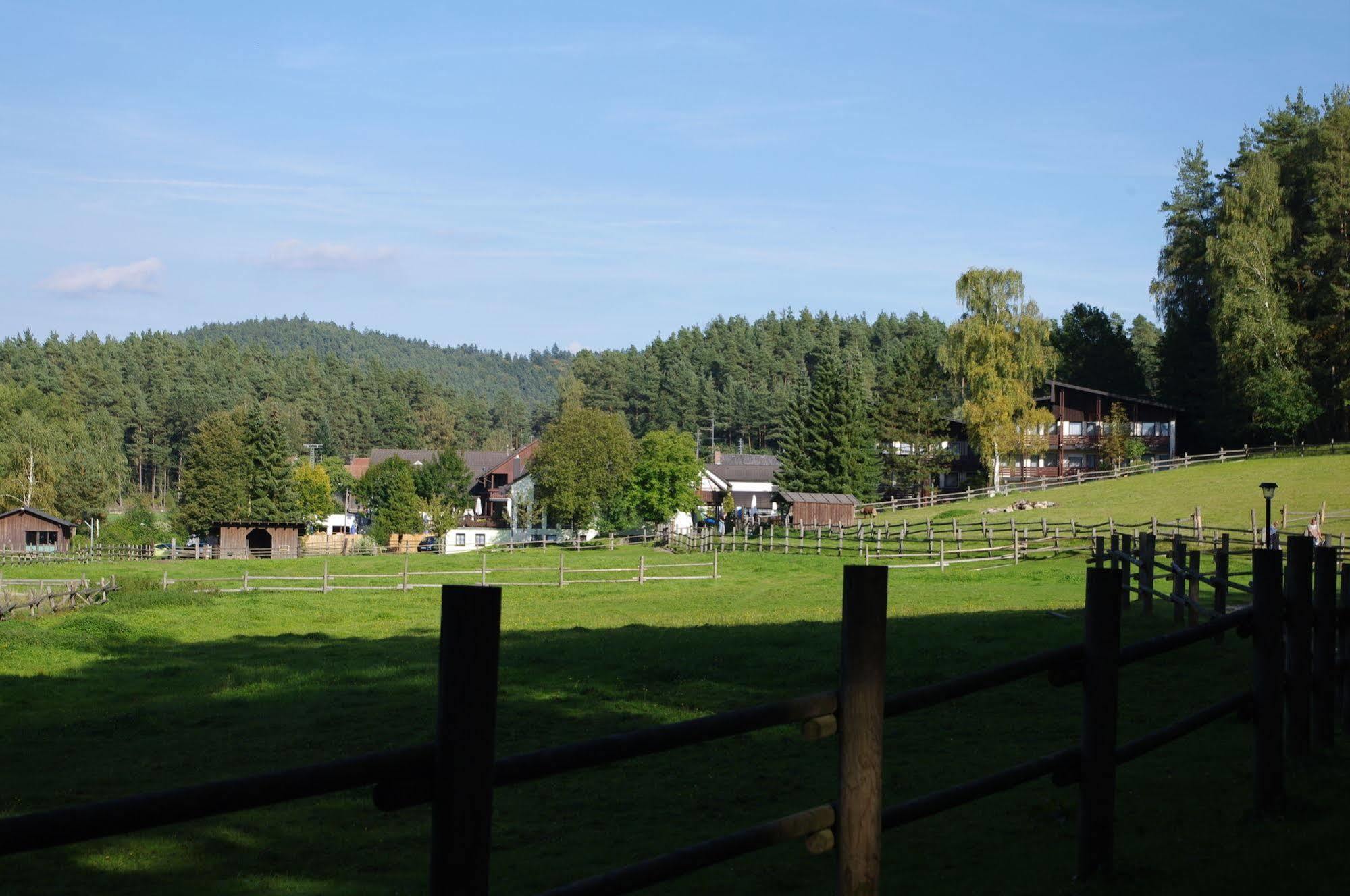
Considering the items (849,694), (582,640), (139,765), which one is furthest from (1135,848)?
(582,640)

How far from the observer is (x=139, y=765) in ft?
45.9

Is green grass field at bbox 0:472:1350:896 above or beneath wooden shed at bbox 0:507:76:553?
above

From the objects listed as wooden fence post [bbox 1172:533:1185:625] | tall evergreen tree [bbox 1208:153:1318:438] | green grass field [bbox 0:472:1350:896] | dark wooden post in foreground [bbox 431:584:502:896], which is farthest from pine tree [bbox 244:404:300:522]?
dark wooden post in foreground [bbox 431:584:502:896]

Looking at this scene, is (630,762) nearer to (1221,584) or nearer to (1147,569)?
(1221,584)

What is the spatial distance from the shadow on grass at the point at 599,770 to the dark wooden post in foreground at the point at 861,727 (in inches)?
69.5

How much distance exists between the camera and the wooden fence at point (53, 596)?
32634mm

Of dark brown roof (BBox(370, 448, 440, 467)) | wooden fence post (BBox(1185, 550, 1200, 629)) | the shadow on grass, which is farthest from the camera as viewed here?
dark brown roof (BBox(370, 448, 440, 467))

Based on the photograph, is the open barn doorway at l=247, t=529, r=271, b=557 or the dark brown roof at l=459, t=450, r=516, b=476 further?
the dark brown roof at l=459, t=450, r=516, b=476

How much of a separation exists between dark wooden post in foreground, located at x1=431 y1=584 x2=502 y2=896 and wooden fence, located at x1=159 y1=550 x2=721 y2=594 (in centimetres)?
3758

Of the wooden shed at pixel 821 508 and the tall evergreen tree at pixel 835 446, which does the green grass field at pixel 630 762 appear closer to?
the wooden shed at pixel 821 508

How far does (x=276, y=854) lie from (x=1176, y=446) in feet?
270

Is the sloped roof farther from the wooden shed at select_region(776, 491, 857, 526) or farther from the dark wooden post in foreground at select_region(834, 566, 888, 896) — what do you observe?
the dark wooden post in foreground at select_region(834, 566, 888, 896)

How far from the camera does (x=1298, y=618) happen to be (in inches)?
296

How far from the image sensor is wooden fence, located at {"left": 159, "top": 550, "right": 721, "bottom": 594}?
135ft
